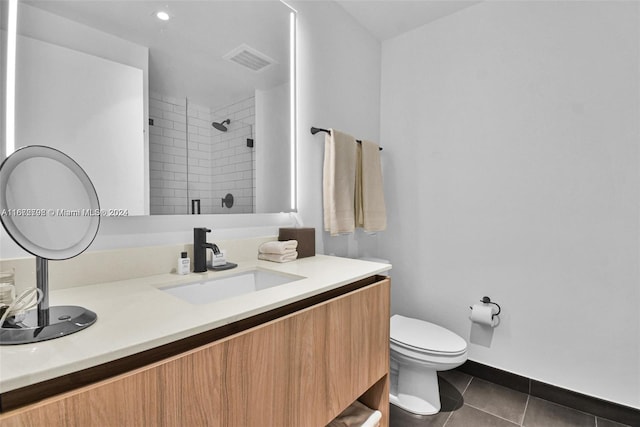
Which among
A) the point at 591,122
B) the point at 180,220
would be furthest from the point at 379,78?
the point at 180,220

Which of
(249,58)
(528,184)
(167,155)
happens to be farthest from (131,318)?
(528,184)

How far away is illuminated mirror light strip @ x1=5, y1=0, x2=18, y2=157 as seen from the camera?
838 mm

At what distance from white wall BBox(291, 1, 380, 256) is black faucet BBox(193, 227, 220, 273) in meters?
0.65

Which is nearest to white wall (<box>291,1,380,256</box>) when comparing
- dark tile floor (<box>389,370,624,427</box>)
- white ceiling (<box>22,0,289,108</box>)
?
white ceiling (<box>22,0,289,108</box>)

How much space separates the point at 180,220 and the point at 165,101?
1.52 ft

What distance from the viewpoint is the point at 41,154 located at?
25.6 inches

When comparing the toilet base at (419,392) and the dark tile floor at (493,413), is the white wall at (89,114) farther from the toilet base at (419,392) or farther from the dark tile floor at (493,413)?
the dark tile floor at (493,413)

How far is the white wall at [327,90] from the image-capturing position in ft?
5.65

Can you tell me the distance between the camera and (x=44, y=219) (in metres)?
0.63

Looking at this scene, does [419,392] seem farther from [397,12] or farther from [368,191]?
[397,12]

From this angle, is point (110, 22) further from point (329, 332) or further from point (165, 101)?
point (329, 332)

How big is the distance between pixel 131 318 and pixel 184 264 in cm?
45

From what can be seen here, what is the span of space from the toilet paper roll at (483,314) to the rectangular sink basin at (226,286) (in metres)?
1.29

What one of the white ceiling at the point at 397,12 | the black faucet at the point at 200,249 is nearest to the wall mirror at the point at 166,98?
the black faucet at the point at 200,249
